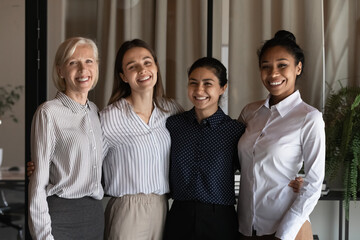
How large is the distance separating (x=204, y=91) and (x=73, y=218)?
86 centimetres

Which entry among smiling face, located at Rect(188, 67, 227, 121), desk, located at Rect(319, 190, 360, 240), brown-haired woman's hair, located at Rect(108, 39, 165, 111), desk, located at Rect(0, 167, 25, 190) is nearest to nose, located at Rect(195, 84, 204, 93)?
smiling face, located at Rect(188, 67, 227, 121)

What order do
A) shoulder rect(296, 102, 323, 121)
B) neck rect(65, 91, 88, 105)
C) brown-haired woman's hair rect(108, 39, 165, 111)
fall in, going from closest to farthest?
1. shoulder rect(296, 102, 323, 121)
2. neck rect(65, 91, 88, 105)
3. brown-haired woman's hair rect(108, 39, 165, 111)

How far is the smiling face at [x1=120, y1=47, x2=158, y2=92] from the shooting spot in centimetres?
251

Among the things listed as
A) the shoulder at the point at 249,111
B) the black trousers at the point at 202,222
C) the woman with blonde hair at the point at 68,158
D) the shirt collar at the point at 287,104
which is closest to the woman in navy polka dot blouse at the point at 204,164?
the black trousers at the point at 202,222

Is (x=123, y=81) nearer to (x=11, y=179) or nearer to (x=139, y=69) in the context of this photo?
(x=139, y=69)

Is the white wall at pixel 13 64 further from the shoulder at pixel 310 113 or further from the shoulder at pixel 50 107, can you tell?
the shoulder at pixel 310 113

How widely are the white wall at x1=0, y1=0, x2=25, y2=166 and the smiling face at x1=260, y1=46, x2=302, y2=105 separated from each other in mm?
2039

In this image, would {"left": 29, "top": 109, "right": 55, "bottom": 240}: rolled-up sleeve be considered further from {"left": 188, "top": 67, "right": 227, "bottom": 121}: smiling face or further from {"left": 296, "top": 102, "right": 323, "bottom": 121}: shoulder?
{"left": 296, "top": 102, "right": 323, "bottom": 121}: shoulder

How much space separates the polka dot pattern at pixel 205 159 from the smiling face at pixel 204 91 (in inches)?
1.6

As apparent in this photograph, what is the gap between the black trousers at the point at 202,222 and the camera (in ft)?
7.72

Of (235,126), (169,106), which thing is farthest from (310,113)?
(169,106)

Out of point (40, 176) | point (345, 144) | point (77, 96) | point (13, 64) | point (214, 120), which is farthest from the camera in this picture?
point (13, 64)

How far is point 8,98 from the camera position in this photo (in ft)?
12.3

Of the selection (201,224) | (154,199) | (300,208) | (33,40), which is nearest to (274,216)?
(300,208)
